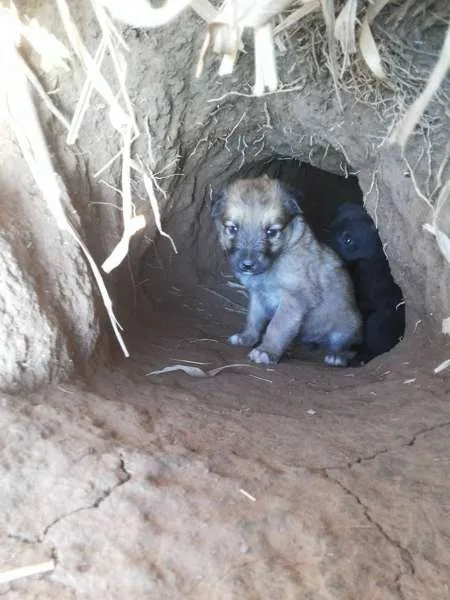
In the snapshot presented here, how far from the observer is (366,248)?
249 inches

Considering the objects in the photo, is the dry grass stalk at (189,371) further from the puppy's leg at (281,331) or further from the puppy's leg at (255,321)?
the puppy's leg at (255,321)

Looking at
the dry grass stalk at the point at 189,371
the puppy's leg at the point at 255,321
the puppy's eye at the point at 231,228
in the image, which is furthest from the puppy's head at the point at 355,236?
the dry grass stalk at the point at 189,371

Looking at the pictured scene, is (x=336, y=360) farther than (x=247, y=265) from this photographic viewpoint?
Yes

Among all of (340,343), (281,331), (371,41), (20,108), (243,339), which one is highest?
(371,41)

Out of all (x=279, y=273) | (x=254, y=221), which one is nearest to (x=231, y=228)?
(x=254, y=221)

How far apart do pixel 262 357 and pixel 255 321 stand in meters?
0.80

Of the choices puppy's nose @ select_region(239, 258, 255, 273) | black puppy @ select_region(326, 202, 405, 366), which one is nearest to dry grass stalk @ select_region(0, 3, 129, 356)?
puppy's nose @ select_region(239, 258, 255, 273)

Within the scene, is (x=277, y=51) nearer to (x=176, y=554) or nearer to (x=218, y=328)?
(x=218, y=328)

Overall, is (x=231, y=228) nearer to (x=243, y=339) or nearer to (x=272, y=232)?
(x=272, y=232)

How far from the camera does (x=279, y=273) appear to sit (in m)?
4.97

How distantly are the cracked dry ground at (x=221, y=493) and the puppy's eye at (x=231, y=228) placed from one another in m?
1.85

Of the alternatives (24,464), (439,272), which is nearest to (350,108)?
(439,272)

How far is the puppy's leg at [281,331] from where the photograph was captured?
459 centimetres

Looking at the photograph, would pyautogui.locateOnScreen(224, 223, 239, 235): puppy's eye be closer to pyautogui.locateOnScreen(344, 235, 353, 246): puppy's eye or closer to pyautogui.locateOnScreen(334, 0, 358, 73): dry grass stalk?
pyautogui.locateOnScreen(344, 235, 353, 246): puppy's eye
